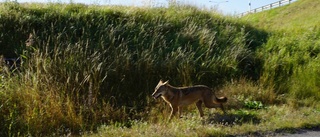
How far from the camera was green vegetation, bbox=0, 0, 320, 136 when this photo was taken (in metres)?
6.80

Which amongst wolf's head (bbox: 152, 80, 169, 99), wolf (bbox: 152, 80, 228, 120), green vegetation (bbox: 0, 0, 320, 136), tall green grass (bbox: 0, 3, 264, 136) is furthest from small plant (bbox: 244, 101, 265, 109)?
wolf's head (bbox: 152, 80, 169, 99)

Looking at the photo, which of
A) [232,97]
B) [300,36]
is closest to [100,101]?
[232,97]

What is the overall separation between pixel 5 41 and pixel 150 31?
4.43 m

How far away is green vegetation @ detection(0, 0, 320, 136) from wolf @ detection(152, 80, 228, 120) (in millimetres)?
270

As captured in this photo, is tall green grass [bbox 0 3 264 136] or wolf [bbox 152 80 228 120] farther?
wolf [bbox 152 80 228 120]

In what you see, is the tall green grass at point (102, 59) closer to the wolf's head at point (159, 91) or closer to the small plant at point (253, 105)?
the wolf's head at point (159, 91)

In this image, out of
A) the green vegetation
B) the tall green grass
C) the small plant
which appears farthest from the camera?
the small plant

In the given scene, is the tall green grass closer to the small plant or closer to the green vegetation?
the green vegetation

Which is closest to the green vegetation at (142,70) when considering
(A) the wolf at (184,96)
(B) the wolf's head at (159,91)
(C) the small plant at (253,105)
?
(C) the small plant at (253,105)

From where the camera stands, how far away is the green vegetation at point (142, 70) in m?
6.80

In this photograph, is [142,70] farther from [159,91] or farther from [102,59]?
[159,91]

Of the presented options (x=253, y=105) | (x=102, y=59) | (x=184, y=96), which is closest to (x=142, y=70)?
(x=102, y=59)

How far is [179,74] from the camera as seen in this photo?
384 inches

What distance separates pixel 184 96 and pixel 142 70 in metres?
2.29
